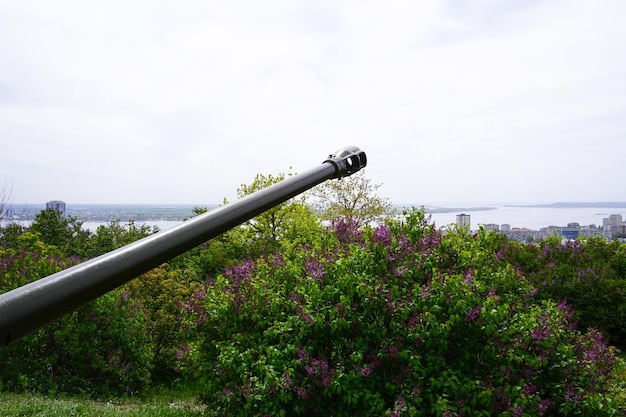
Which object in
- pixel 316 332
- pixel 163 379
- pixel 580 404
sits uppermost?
pixel 316 332

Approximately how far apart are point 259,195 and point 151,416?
5414mm

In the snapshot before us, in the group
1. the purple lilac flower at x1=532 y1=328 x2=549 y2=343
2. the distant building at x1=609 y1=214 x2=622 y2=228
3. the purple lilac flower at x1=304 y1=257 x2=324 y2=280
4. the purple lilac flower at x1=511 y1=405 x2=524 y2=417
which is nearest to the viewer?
the purple lilac flower at x1=511 y1=405 x2=524 y2=417

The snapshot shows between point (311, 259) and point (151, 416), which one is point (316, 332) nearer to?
point (311, 259)

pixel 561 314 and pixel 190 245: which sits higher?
pixel 190 245

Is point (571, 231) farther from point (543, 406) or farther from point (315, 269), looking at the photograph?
point (315, 269)

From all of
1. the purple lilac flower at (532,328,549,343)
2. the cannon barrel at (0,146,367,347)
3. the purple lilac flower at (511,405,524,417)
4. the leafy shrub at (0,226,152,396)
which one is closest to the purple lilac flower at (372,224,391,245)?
the purple lilac flower at (532,328,549,343)

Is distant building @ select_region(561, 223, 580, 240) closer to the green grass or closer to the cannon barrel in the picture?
the green grass

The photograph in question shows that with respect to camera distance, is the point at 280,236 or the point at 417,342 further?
the point at 280,236

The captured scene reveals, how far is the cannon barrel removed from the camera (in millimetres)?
1028

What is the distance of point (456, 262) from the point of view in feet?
19.7

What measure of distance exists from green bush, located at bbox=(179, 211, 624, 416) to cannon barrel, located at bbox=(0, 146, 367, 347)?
11.6ft

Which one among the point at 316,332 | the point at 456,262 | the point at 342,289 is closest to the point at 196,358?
the point at 316,332

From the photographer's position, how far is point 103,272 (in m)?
1.24

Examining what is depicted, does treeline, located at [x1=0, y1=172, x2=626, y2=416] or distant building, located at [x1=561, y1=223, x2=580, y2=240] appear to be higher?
distant building, located at [x1=561, y1=223, x2=580, y2=240]
